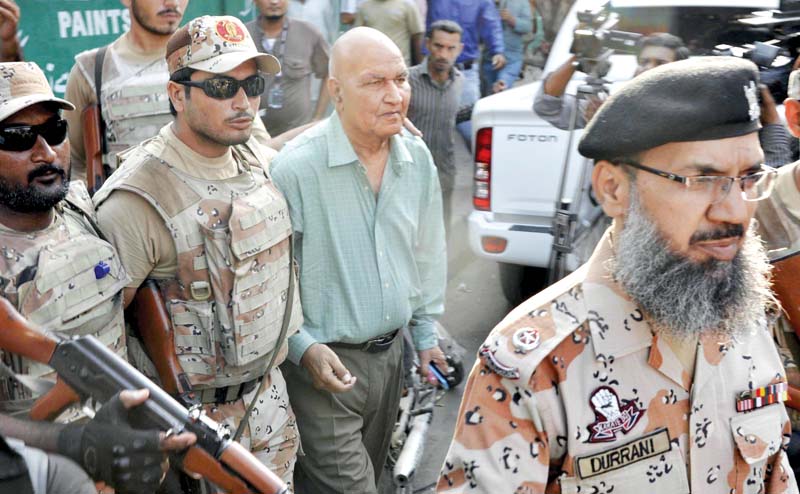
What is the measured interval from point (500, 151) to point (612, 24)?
1034 mm

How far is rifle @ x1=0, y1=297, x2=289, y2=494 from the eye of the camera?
210 centimetres

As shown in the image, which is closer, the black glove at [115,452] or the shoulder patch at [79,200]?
the black glove at [115,452]

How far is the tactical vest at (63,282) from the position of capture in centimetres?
268

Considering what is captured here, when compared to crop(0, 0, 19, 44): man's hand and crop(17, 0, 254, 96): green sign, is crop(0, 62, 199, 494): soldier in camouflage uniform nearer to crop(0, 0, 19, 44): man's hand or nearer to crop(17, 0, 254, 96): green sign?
crop(0, 0, 19, 44): man's hand

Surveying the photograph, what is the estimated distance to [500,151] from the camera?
232 inches

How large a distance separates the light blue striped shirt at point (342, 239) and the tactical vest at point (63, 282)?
0.84 meters

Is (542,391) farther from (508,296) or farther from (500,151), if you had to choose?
(508,296)

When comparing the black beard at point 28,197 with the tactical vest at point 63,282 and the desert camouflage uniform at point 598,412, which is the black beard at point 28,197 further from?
the desert camouflage uniform at point 598,412

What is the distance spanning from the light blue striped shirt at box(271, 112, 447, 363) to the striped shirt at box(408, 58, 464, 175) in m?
3.25

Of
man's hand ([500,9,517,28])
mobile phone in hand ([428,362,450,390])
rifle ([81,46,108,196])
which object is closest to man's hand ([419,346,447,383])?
mobile phone in hand ([428,362,450,390])

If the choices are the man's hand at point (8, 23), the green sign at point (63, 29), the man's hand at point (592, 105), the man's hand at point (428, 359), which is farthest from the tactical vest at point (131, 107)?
the green sign at point (63, 29)

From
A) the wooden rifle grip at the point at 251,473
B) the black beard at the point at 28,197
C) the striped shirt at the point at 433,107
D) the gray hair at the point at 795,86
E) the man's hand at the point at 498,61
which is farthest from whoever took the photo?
the man's hand at the point at 498,61

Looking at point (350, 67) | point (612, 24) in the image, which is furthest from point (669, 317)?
point (612, 24)

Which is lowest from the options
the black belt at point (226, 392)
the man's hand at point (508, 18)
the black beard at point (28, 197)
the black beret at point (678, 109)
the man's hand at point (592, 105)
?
the man's hand at point (508, 18)
